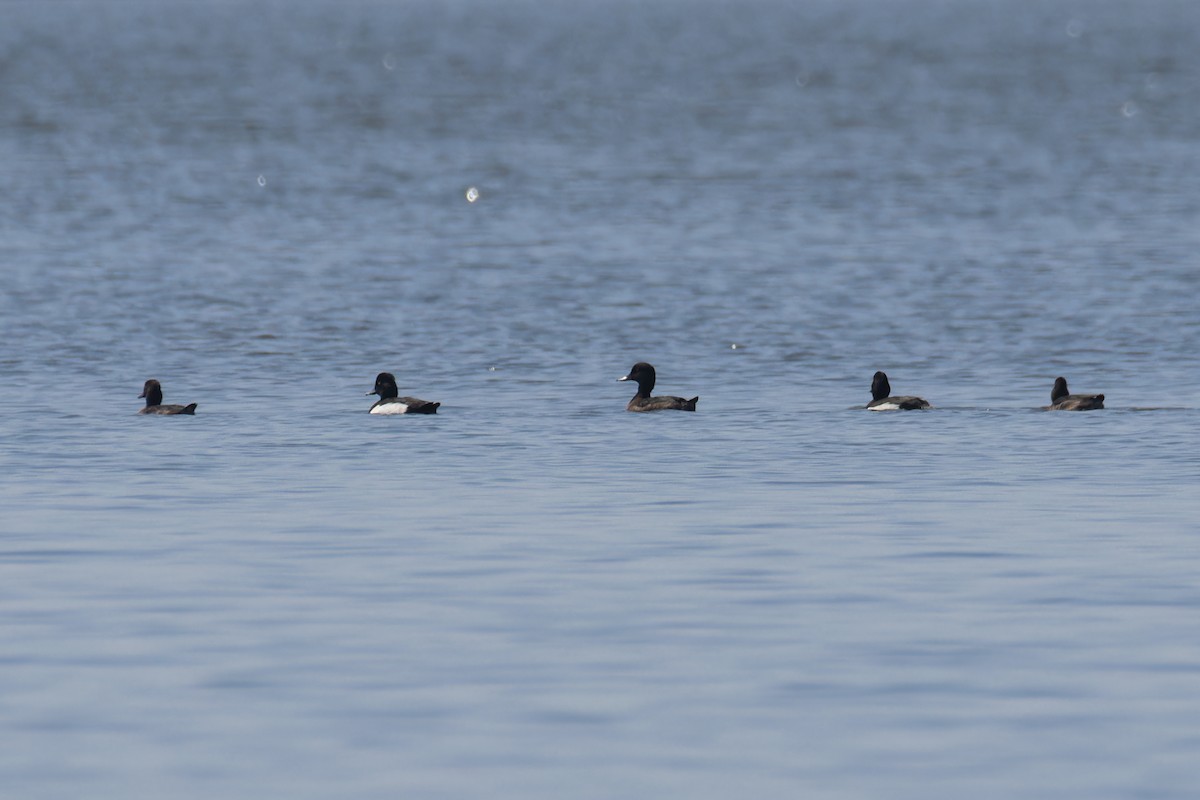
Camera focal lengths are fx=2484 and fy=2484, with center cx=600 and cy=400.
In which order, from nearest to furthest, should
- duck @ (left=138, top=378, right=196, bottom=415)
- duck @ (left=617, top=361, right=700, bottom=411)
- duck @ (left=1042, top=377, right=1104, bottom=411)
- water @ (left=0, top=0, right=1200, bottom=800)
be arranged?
water @ (left=0, top=0, right=1200, bottom=800) < duck @ (left=1042, top=377, right=1104, bottom=411) < duck @ (left=138, top=378, right=196, bottom=415) < duck @ (left=617, top=361, right=700, bottom=411)

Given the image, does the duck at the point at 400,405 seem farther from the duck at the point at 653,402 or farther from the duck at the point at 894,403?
the duck at the point at 894,403

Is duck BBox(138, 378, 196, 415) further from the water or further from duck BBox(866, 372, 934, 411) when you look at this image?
duck BBox(866, 372, 934, 411)

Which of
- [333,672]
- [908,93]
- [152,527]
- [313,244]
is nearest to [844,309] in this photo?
[313,244]

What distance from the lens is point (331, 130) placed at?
10019cm

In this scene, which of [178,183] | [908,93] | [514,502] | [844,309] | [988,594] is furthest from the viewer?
[908,93]

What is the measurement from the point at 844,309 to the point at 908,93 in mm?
86853

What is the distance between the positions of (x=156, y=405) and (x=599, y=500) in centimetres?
919

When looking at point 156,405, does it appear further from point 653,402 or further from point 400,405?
point 653,402

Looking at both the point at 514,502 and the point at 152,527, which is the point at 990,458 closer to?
the point at 514,502

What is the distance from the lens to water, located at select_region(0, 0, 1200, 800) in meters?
13.5

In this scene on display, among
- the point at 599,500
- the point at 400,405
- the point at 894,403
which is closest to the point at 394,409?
the point at 400,405

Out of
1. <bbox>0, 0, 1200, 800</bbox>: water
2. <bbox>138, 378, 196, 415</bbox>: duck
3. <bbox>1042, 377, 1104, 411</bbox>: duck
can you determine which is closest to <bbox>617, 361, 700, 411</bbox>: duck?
<bbox>0, 0, 1200, 800</bbox>: water

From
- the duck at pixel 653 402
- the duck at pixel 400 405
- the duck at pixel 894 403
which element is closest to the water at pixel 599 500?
the duck at pixel 400 405

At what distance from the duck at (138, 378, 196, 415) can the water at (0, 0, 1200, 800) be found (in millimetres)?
263
